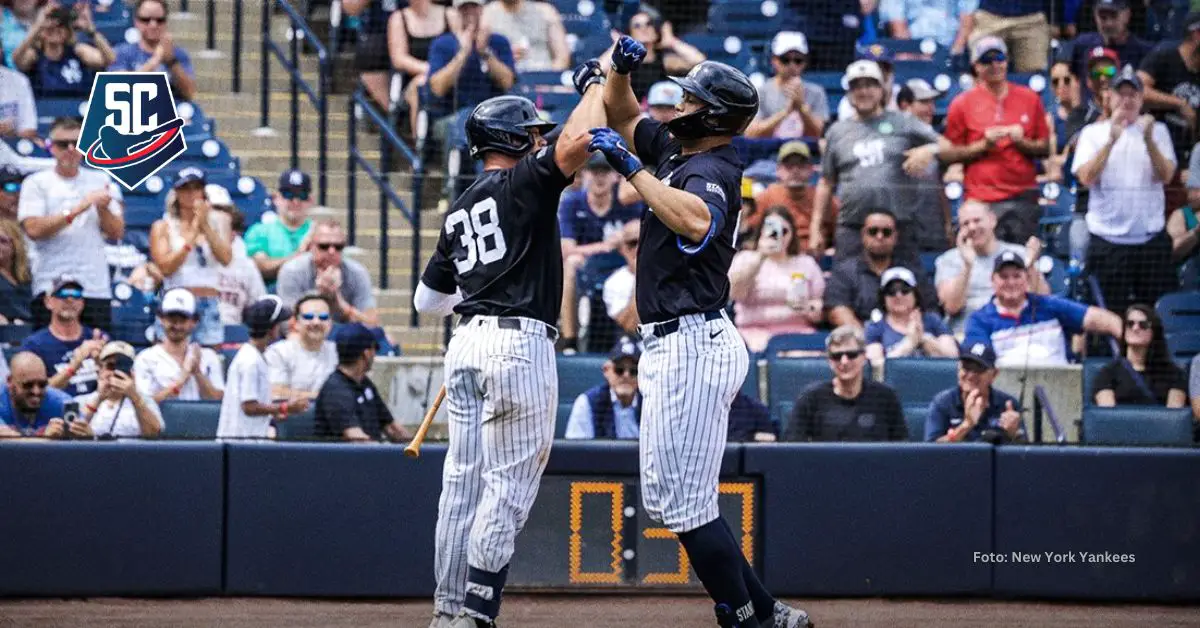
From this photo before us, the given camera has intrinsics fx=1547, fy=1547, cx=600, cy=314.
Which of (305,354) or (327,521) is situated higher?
(305,354)

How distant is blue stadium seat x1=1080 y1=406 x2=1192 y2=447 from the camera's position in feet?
23.3

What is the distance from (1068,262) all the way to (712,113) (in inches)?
129

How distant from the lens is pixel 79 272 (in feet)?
23.2

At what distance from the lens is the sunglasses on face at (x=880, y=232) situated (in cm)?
775

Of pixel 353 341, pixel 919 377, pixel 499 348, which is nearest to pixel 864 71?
pixel 919 377

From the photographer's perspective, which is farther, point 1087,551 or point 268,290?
point 268,290

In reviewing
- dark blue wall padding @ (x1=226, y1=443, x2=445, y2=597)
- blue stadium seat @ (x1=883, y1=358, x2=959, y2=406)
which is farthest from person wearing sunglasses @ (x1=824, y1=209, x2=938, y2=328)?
dark blue wall padding @ (x1=226, y1=443, x2=445, y2=597)

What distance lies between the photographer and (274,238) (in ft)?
25.0

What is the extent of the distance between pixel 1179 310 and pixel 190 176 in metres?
4.62

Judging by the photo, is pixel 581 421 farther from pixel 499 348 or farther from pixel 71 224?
pixel 71 224

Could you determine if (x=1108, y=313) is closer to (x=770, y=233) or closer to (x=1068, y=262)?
(x=1068, y=262)

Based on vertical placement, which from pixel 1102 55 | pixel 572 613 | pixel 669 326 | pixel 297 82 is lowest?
pixel 572 613

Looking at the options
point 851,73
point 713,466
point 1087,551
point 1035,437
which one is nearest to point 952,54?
point 851,73

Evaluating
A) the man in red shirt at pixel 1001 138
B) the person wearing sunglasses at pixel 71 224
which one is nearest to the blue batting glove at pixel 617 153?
the person wearing sunglasses at pixel 71 224
